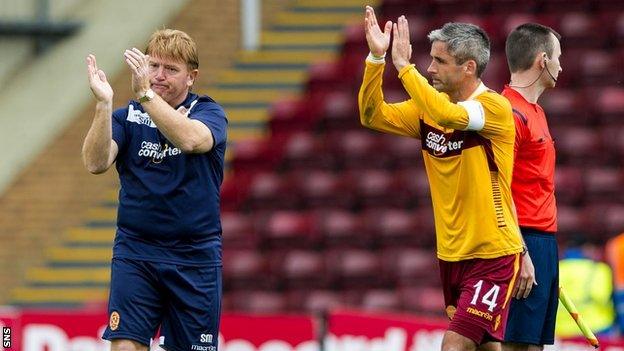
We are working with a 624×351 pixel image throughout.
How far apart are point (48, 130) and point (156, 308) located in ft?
24.9

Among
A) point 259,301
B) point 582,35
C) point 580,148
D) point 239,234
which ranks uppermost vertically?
point 582,35

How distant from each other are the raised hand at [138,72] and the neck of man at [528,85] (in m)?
1.87

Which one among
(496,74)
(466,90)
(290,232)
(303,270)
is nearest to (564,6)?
(496,74)

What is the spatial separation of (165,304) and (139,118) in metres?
0.82

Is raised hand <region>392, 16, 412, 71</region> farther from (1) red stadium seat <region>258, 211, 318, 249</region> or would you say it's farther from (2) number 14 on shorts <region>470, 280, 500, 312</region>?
(1) red stadium seat <region>258, 211, 318, 249</region>

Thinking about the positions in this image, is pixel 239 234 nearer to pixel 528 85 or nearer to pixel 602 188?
pixel 602 188

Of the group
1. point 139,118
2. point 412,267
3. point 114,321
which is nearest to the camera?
point 114,321

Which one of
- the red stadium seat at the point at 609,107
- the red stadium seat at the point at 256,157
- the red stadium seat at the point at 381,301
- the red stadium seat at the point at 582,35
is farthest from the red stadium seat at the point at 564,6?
the red stadium seat at the point at 381,301

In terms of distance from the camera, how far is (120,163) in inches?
281

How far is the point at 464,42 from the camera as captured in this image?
7230 mm

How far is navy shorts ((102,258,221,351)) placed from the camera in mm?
7000

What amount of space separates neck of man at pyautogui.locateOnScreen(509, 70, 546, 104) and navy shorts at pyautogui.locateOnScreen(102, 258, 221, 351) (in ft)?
5.45

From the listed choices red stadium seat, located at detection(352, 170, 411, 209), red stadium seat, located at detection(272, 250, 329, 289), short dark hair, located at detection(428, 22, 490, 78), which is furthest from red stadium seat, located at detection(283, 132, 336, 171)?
short dark hair, located at detection(428, 22, 490, 78)

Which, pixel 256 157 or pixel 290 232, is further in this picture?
pixel 256 157
